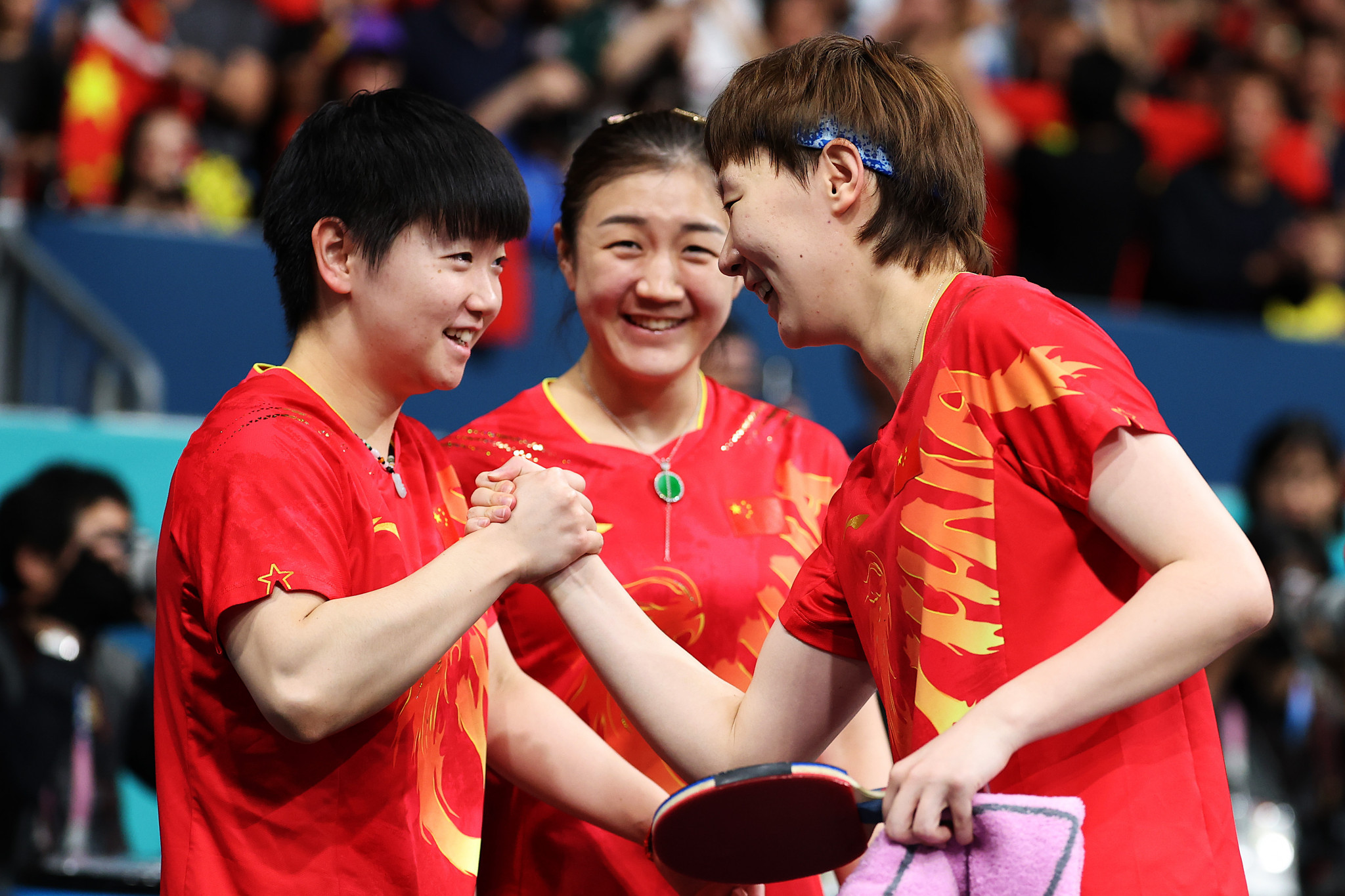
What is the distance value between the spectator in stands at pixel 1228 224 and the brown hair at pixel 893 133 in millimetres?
5517

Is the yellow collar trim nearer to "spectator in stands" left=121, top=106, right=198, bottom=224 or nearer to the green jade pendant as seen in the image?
the green jade pendant

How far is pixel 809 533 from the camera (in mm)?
2283

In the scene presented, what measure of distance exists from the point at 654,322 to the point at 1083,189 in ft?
15.1

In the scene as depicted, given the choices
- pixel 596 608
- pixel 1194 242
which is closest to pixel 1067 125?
pixel 1194 242

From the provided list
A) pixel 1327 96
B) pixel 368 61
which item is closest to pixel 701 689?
pixel 368 61

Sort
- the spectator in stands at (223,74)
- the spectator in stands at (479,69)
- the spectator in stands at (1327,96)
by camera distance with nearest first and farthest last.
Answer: the spectator in stands at (479,69)
the spectator in stands at (223,74)
the spectator in stands at (1327,96)

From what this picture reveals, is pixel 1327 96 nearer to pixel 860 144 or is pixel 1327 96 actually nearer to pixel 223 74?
pixel 223 74

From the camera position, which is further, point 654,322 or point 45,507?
point 45,507

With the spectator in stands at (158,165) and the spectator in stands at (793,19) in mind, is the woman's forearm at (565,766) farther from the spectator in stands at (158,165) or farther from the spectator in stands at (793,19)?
the spectator in stands at (793,19)

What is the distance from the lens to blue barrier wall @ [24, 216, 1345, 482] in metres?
5.52

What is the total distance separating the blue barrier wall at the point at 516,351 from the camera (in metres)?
5.52

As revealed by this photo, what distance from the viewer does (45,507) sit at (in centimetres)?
386

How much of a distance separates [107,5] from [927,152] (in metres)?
5.31

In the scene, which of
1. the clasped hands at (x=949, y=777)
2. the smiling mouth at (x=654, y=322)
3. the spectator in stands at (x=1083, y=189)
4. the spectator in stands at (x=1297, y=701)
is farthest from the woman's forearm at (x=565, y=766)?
the spectator in stands at (x=1083, y=189)
